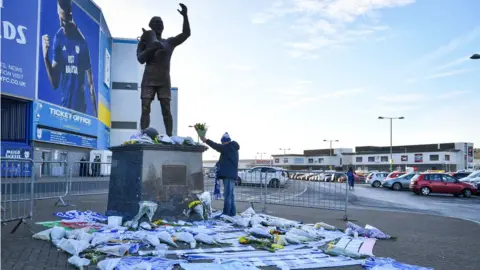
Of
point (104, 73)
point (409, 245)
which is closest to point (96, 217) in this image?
point (409, 245)

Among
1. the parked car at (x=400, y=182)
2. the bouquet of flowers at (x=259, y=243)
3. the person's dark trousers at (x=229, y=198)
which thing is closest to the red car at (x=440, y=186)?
the parked car at (x=400, y=182)

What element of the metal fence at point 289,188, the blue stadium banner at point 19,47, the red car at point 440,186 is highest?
the blue stadium banner at point 19,47

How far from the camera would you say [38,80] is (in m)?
29.2

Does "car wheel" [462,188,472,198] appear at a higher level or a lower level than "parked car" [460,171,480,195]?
lower

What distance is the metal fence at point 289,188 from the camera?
1272cm

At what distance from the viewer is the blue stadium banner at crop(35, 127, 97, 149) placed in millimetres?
30234

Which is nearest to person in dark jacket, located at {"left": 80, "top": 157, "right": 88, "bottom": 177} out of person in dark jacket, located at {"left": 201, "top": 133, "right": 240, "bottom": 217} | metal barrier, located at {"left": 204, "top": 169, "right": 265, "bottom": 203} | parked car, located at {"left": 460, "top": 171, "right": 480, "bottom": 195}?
metal barrier, located at {"left": 204, "top": 169, "right": 265, "bottom": 203}

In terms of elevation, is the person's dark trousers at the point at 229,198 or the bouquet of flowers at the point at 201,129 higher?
the bouquet of flowers at the point at 201,129

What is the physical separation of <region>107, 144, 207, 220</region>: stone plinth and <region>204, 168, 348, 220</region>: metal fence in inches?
171

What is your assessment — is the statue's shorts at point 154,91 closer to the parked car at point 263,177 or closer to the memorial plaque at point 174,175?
the memorial plaque at point 174,175

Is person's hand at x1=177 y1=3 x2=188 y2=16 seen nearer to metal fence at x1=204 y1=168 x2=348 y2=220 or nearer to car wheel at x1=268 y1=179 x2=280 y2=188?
metal fence at x1=204 y1=168 x2=348 y2=220

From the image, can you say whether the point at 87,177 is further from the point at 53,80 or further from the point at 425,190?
the point at 425,190

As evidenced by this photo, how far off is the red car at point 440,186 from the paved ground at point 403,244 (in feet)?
53.3

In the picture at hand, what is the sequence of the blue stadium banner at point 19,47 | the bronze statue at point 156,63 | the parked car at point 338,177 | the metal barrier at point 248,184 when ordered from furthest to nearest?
the blue stadium banner at point 19,47 < the metal barrier at point 248,184 < the parked car at point 338,177 < the bronze statue at point 156,63
